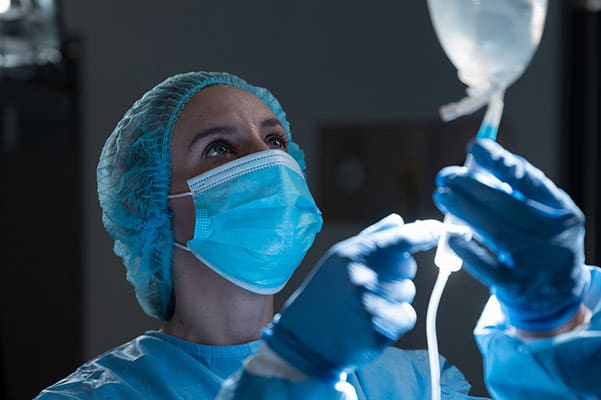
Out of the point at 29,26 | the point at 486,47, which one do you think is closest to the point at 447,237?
the point at 486,47

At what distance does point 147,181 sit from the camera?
1412 millimetres

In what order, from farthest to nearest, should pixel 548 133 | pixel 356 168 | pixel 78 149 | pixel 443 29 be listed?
pixel 78 149 < pixel 356 168 < pixel 548 133 < pixel 443 29

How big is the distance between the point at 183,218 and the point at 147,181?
0.36 ft

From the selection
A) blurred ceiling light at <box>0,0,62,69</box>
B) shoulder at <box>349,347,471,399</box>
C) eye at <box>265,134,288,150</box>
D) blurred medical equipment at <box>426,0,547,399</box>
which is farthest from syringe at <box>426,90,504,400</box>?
blurred ceiling light at <box>0,0,62,69</box>

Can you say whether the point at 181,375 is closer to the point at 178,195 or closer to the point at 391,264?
the point at 178,195

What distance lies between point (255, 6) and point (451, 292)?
1.81 meters

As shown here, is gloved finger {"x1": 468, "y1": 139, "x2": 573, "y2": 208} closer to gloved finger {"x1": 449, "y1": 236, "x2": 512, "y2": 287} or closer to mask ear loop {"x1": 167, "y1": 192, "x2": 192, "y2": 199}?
gloved finger {"x1": 449, "y1": 236, "x2": 512, "y2": 287}

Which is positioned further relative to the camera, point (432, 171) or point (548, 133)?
point (432, 171)

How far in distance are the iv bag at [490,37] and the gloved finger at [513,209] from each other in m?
0.17

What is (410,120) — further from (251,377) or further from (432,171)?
(251,377)

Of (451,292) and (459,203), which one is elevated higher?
(459,203)

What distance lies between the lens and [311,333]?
39.0 inches

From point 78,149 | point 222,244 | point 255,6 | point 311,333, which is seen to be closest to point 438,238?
point 311,333

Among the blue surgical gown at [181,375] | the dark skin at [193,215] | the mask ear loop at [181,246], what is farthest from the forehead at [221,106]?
the blue surgical gown at [181,375]
